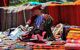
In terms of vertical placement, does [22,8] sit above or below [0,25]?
above

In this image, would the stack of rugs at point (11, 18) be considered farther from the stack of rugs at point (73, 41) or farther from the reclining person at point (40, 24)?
the stack of rugs at point (73, 41)

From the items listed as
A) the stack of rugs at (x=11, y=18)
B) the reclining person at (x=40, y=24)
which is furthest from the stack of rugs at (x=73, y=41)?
the stack of rugs at (x=11, y=18)

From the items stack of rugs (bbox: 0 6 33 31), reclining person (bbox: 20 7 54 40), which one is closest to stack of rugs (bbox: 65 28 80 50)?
reclining person (bbox: 20 7 54 40)

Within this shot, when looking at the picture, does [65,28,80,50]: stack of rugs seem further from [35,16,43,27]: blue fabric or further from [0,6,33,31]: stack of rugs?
[0,6,33,31]: stack of rugs

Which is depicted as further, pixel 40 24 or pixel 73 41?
pixel 40 24

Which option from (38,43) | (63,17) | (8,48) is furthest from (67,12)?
(8,48)

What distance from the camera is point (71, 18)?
269 inches

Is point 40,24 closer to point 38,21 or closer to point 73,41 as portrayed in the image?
point 38,21

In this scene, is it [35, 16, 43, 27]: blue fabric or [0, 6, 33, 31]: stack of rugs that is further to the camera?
[0, 6, 33, 31]: stack of rugs

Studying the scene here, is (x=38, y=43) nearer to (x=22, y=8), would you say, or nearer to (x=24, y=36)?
(x=24, y=36)

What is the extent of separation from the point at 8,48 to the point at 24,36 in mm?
1065

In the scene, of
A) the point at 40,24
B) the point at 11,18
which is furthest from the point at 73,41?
the point at 11,18

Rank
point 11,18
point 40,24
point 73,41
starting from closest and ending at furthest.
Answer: point 73,41, point 40,24, point 11,18

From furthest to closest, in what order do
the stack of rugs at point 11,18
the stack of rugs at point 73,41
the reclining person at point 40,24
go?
1. the stack of rugs at point 11,18
2. the reclining person at point 40,24
3. the stack of rugs at point 73,41
